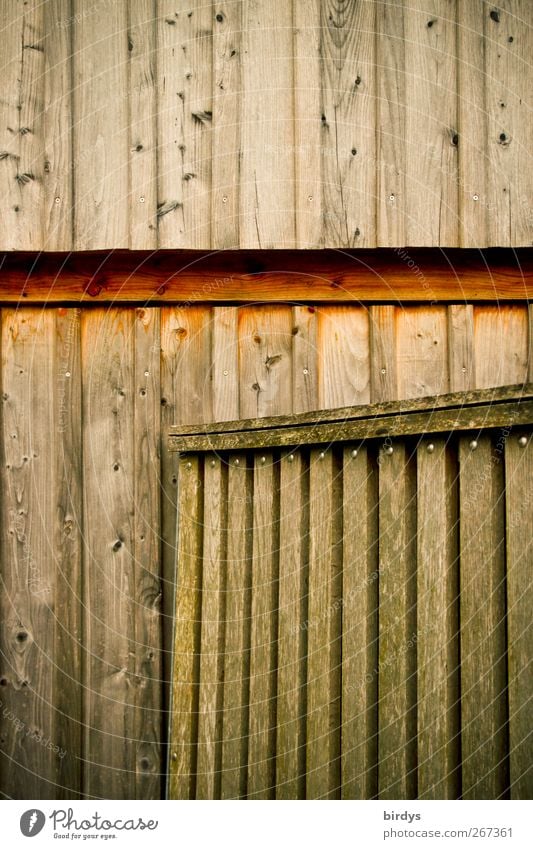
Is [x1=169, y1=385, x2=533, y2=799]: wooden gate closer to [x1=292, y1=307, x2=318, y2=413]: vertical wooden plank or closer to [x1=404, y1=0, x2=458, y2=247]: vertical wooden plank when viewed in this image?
[x1=292, y1=307, x2=318, y2=413]: vertical wooden plank

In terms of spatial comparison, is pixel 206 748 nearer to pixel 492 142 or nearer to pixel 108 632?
pixel 108 632

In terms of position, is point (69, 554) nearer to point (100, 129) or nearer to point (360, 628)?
point (360, 628)

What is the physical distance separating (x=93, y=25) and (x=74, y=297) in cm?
106

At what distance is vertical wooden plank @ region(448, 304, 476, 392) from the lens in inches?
113

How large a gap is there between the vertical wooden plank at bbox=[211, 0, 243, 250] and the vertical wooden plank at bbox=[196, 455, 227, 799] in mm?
994

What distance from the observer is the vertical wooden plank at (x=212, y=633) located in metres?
2.28

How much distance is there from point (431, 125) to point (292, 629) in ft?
6.56

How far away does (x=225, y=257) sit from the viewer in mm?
2869

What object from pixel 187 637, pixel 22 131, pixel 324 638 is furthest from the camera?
pixel 22 131

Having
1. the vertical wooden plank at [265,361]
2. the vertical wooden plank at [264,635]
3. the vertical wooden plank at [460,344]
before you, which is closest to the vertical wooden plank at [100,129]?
the vertical wooden plank at [265,361]

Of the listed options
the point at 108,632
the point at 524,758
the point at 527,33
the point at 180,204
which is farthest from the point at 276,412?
the point at 527,33

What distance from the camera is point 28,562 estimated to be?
2.83m

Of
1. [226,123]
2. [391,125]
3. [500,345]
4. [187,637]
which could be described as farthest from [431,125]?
[187,637]

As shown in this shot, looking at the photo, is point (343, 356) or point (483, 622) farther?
point (343, 356)
